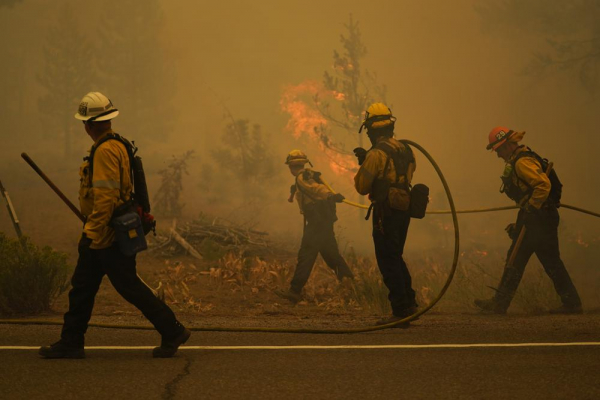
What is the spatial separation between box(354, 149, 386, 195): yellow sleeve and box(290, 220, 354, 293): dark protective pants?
3.34 meters

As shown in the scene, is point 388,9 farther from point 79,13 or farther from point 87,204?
point 87,204

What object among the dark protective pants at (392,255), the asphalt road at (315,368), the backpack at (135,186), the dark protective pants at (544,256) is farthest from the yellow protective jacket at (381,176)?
the backpack at (135,186)

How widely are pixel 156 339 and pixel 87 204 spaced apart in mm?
1536

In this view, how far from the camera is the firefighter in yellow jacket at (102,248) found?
510cm

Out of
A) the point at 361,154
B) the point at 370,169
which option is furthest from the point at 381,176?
the point at 361,154

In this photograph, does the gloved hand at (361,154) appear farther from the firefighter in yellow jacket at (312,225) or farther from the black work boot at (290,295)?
the black work boot at (290,295)

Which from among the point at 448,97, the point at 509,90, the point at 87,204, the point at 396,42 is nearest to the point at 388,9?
the point at 396,42

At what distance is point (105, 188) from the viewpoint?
5.09 m

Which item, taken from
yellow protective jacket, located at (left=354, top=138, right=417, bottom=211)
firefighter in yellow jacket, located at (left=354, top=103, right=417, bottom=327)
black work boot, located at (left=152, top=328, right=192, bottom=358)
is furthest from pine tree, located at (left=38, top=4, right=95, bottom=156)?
black work boot, located at (left=152, top=328, right=192, bottom=358)

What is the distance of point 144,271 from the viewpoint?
12.5 meters

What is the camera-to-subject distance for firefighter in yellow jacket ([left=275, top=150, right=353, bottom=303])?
10.2 m

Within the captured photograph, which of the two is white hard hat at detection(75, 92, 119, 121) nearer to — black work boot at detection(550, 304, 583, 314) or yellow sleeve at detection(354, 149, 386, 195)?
yellow sleeve at detection(354, 149, 386, 195)

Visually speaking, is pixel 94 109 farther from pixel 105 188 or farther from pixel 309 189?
pixel 309 189

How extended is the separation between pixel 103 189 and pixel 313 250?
5.40 metres
